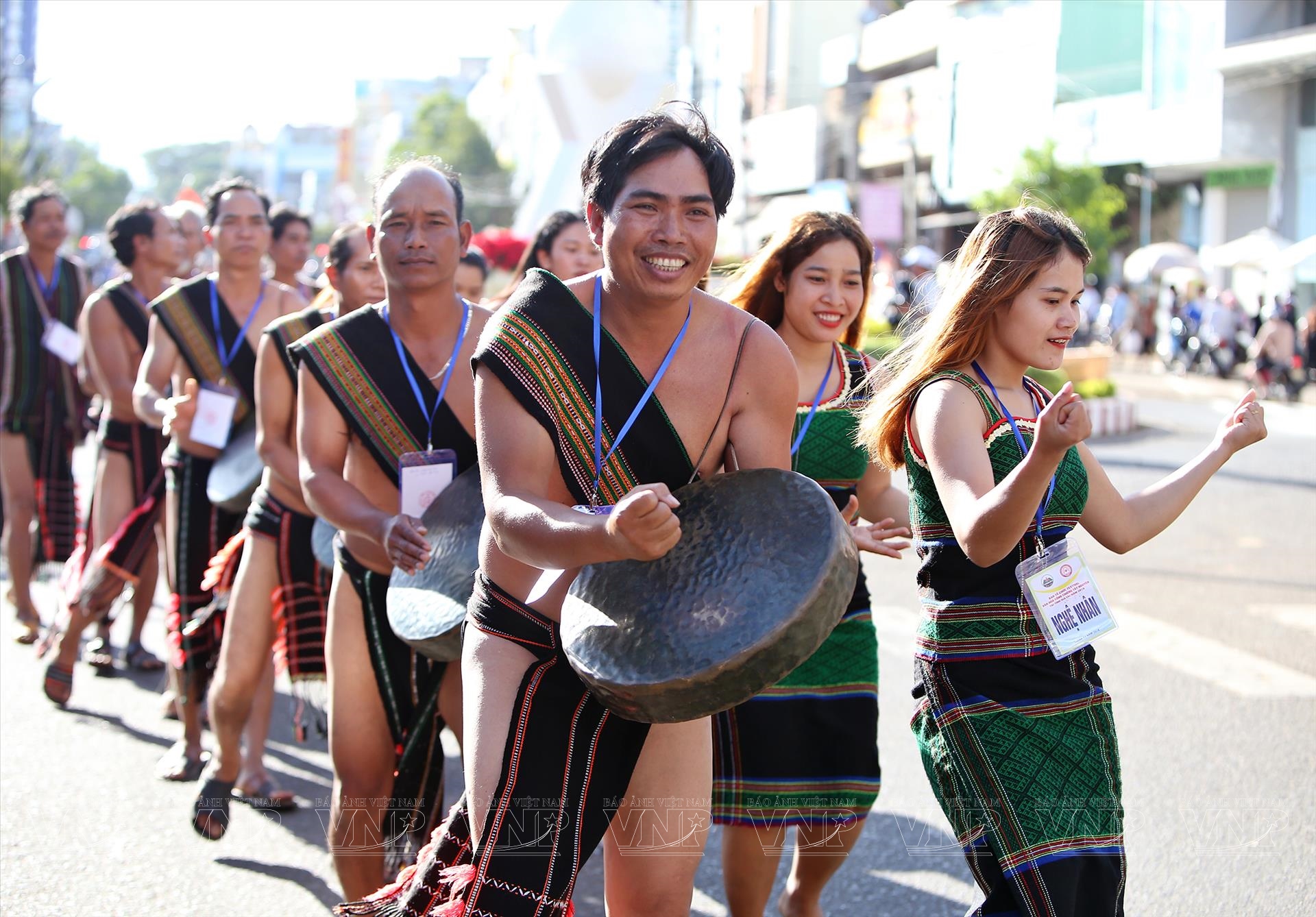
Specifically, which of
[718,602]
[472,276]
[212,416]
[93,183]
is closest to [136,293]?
[472,276]

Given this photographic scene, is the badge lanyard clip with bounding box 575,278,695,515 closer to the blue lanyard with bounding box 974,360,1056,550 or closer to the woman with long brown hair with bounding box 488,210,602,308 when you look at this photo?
the blue lanyard with bounding box 974,360,1056,550

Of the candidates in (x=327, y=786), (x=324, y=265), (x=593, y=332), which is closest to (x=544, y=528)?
(x=593, y=332)

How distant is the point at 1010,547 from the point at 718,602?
0.71 metres

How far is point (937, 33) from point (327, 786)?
43194mm

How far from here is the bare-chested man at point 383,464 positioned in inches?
145

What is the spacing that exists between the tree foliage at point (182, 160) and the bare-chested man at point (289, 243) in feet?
521

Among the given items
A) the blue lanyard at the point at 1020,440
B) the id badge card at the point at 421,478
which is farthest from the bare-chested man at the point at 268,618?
the blue lanyard at the point at 1020,440

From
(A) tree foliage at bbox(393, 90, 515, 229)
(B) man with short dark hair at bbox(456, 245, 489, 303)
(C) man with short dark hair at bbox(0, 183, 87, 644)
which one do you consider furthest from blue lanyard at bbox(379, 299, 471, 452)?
(A) tree foliage at bbox(393, 90, 515, 229)

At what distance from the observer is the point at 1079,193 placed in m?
34.2

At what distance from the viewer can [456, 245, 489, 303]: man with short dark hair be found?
21.9 ft

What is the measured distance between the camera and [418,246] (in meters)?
3.74

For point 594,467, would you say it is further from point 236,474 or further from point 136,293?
point 136,293

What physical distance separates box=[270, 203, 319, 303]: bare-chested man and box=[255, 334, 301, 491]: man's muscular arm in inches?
120

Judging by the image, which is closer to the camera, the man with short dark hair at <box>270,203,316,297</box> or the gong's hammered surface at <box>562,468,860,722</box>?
the gong's hammered surface at <box>562,468,860,722</box>
